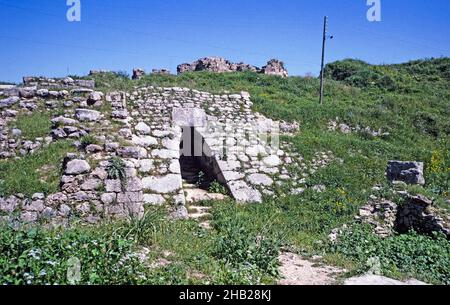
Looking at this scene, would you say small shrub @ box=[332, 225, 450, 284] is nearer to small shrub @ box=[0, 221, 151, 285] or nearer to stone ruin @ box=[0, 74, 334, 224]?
stone ruin @ box=[0, 74, 334, 224]

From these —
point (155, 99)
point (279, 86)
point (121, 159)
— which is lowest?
point (121, 159)

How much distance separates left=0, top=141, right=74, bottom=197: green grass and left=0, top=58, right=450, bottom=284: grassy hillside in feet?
6.79

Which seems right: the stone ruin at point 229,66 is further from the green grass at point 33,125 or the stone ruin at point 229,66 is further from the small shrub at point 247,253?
the small shrub at point 247,253

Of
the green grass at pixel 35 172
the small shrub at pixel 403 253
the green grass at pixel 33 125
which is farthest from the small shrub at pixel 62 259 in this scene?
the green grass at pixel 33 125

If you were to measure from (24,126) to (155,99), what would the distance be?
11.8 ft

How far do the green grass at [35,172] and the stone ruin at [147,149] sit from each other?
150mm

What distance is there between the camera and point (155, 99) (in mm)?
10938

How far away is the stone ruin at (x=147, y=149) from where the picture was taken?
289 inches

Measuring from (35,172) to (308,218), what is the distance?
5.94 m

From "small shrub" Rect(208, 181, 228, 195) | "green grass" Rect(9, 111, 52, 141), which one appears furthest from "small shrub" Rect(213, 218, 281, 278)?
"green grass" Rect(9, 111, 52, 141)

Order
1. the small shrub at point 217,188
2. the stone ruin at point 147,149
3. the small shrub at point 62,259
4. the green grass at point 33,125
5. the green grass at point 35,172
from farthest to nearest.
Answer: the small shrub at point 217,188
the green grass at point 33,125
the stone ruin at point 147,149
the green grass at point 35,172
the small shrub at point 62,259

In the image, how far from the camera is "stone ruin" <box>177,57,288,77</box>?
68.7ft
